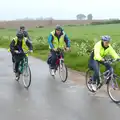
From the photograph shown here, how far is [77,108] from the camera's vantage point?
850cm

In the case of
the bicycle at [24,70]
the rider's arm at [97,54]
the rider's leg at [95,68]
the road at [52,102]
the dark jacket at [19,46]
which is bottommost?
the road at [52,102]

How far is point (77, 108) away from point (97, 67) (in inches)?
61.6

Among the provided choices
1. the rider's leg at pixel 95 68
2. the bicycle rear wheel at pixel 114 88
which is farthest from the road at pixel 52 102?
the rider's leg at pixel 95 68

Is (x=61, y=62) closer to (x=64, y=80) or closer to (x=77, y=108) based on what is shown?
(x=64, y=80)

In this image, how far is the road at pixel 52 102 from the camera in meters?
7.88

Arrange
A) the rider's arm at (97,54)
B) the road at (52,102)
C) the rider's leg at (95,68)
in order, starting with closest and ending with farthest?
the road at (52,102) < the rider's arm at (97,54) < the rider's leg at (95,68)

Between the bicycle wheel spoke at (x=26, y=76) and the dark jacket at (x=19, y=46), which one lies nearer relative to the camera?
the bicycle wheel spoke at (x=26, y=76)

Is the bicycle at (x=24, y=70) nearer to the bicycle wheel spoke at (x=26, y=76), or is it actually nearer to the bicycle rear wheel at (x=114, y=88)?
the bicycle wheel spoke at (x=26, y=76)

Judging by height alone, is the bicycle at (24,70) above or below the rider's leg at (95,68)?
below

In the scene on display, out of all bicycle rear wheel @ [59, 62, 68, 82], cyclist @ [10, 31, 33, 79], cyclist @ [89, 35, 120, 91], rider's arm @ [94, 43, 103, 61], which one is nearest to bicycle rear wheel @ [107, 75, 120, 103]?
cyclist @ [89, 35, 120, 91]

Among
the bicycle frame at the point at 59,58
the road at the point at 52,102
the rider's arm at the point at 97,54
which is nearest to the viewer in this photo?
the road at the point at 52,102

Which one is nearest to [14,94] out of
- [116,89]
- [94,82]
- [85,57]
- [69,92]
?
[69,92]

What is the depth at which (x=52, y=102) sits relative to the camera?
30.1ft

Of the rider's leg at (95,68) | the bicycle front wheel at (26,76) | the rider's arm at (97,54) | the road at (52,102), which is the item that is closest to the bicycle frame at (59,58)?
the road at (52,102)
